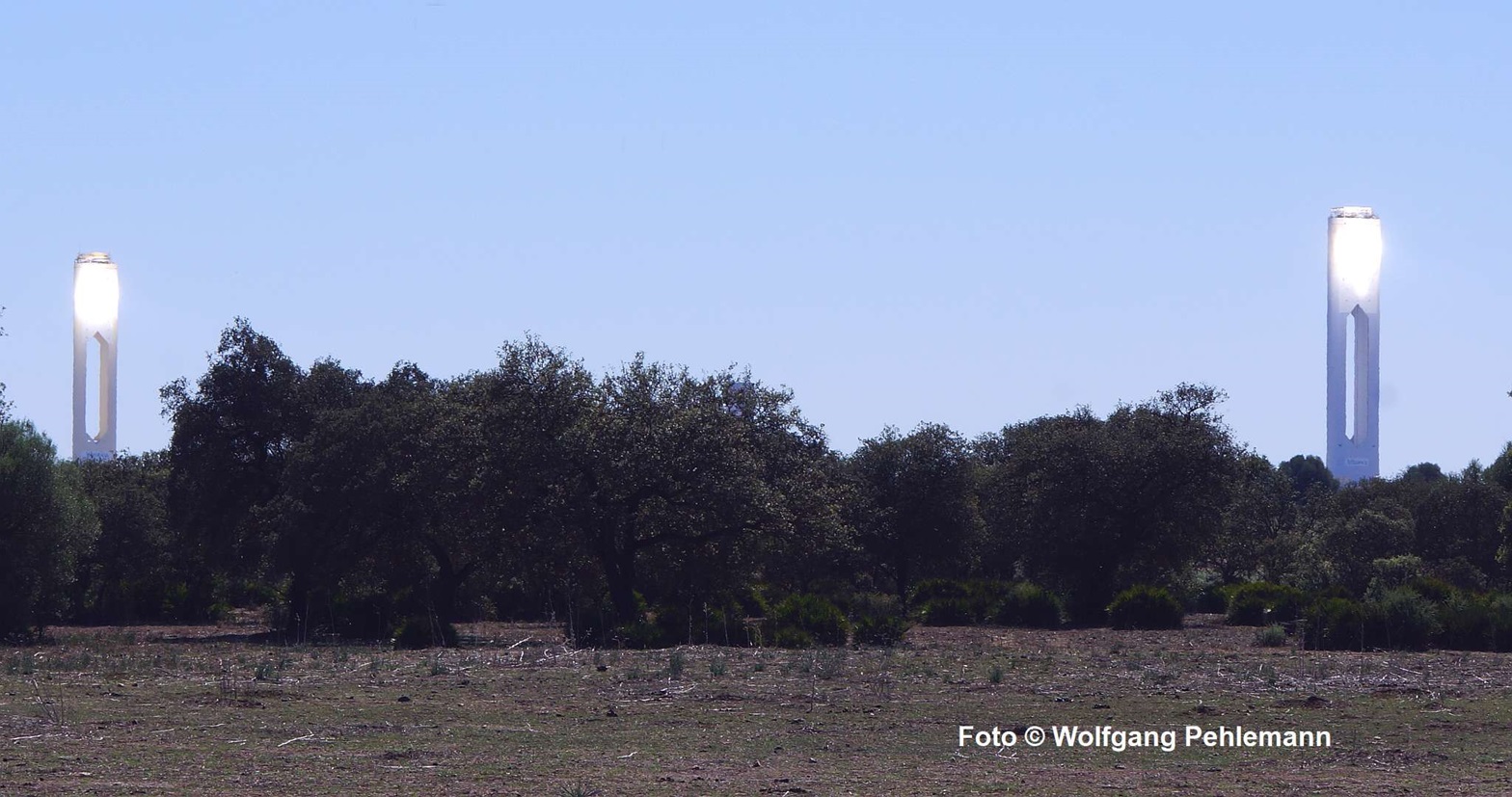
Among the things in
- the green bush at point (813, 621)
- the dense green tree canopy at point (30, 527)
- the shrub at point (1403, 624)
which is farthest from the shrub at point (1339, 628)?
the dense green tree canopy at point (30, 527)

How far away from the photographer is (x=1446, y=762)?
13.2 meters

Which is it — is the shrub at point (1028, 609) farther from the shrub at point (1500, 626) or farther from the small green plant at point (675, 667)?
the small green plant at point (675, 667)

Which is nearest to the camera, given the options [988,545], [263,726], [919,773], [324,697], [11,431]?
[919,773]

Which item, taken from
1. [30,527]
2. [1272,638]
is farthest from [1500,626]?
[30,527]

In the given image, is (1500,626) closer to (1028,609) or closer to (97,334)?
(1028,609)

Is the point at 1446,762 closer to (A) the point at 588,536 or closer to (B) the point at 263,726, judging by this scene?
(B) the point at 263,726

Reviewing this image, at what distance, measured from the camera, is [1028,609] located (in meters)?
40.6

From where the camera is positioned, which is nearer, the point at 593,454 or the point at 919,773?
the point at 919,773

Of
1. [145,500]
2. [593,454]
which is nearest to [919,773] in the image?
[593,454]

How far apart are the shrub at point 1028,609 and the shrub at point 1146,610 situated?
7.73 ft

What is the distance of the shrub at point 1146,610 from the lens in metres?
37.7

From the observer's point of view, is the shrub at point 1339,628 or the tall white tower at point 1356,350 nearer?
the shrub at point 1339,628

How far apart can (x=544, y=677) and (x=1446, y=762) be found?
12.1 metres

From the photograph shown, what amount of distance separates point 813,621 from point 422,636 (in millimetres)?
7998
